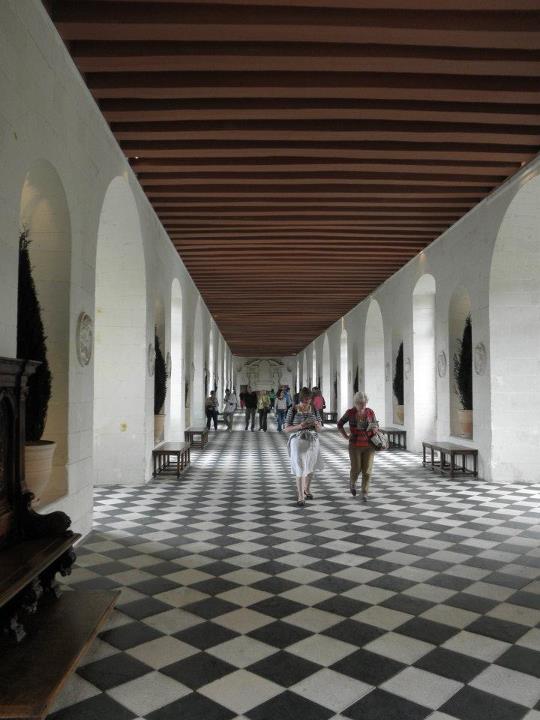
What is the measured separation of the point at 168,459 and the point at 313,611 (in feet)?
21.6

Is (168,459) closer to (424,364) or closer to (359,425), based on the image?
(359,425)

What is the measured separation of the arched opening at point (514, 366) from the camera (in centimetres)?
873

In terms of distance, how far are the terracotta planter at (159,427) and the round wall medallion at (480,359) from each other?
17.2ft

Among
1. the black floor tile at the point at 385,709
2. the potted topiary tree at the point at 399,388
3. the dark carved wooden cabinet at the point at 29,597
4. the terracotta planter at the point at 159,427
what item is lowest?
the black floor tile at the point at 385,709

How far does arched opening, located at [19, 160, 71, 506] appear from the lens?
16.9 ft

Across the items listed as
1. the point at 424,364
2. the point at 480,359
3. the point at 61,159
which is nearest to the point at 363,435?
the point at 480,359

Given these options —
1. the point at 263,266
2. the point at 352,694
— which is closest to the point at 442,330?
the point at 263,266

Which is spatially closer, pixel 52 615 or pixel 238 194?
pixel 52 615

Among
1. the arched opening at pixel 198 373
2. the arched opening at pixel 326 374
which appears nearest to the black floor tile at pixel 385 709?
the arched opening at pixel 198 373

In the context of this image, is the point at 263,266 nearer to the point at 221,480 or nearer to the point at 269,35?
the point at 221,480

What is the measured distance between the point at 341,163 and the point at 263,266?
19.5 ft

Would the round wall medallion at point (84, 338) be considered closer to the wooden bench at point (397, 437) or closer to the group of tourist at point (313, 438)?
the group of tourist at point (313, 438)

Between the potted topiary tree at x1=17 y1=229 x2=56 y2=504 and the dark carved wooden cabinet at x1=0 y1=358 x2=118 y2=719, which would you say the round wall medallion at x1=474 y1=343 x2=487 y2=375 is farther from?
the dark carved wooden cabinet at x1=0 y1=358 x2=118 y2=719

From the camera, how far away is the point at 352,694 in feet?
8.87
